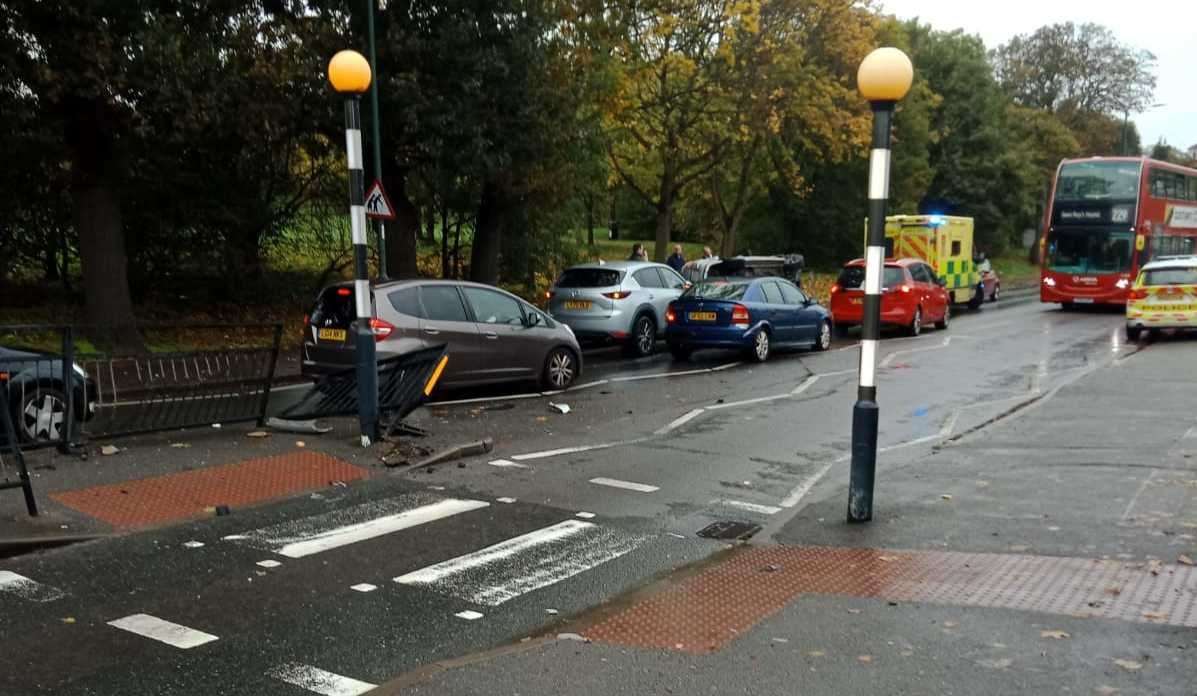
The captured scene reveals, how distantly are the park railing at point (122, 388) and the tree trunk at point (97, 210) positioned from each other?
20.8ft

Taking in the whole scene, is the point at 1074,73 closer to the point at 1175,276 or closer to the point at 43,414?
the point at 1175,276

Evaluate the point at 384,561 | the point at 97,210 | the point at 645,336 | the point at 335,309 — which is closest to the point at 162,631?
the point at 384,561

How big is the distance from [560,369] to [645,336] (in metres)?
4.58

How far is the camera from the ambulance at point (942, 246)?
2916 cm

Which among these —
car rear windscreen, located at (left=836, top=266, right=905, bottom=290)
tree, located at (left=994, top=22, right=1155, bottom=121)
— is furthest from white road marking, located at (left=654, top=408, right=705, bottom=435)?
tree, located at (left=994, top=22, right=1155, bottom=121)

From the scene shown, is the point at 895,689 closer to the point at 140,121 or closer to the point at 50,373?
the point at 50,373

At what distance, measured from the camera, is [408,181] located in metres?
20.9

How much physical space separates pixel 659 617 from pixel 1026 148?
55.8 metres

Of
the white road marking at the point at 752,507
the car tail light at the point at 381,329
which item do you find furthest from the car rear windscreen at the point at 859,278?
the white road marking at the point at 752,507

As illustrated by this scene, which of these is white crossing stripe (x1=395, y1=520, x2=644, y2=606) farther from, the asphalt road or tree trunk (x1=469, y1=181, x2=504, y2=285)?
tree trunk (x1=469, y1=181, x2=504, y2=285)

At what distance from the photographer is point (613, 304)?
17.9 metres

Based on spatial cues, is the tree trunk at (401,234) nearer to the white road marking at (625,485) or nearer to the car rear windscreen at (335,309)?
the car rear windscreen at (335,309)

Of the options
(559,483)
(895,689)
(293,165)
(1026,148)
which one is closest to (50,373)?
(559,483)

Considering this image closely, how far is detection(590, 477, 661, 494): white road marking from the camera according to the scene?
27.5ft
